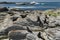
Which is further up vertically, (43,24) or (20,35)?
(20,35)

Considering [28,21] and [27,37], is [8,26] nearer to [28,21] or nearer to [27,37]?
[28,21]

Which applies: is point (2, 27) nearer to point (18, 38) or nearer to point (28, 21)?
point (28, 21)

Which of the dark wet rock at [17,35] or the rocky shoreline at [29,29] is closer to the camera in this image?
the dark wet rock at [17,35]

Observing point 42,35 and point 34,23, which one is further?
point 34,23

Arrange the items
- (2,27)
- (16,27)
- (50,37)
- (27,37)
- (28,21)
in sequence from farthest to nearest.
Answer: (28,21) < (2,27) < (16,27) < (50,37) < (27,37)

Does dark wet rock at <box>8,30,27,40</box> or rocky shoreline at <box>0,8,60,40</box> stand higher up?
dark wet rock at <box>8,30,27,40</box>

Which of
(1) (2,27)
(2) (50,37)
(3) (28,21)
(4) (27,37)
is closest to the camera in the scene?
(4) (27,37)

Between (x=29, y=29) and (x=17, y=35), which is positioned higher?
(x=17, y=35)

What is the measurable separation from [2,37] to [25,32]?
172 inches

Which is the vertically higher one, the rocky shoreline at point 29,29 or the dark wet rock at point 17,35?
the dark wet rock at point 17,35

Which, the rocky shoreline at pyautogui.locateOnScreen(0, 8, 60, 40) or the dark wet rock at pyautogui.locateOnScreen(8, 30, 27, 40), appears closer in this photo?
the dark wet rock at pyautogui.locateOnScreen(8, 30, 27, 40)

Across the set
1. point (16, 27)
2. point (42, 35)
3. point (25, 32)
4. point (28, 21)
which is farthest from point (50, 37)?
point (28, 21)

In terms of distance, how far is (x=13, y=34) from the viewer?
15.3 m

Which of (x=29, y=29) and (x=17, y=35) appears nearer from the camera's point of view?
(x=17, y=35)
